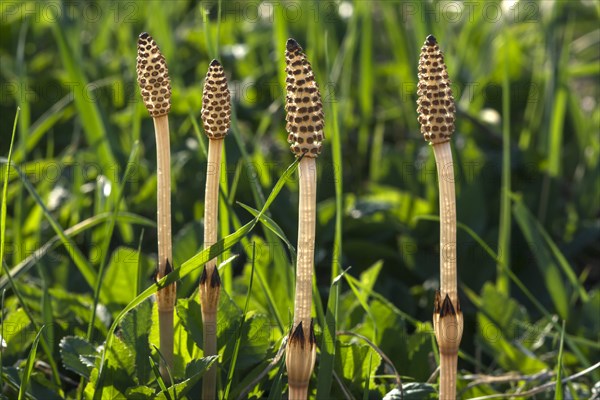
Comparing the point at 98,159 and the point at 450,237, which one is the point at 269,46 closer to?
the point at 98,159

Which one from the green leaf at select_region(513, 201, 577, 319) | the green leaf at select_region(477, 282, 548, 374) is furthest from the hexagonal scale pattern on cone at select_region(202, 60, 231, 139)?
the green leaf at select_region(513, 201, 577, 319)

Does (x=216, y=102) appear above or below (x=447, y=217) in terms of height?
above

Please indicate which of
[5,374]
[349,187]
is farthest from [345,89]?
[5,374]

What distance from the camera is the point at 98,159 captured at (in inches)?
102

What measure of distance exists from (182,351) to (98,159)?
104cm

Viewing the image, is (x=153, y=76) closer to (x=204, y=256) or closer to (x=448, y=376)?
(x=204, y=256)

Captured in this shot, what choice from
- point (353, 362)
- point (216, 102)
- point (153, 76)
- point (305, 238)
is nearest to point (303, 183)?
point (305, 238)

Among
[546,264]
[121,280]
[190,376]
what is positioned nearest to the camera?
[190,376]

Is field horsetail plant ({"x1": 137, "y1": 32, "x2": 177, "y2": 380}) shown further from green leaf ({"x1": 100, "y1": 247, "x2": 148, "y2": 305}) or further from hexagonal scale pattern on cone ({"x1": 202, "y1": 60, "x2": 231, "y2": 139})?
green leaf ({"x1": 100, "y1": 247, "x2": 148, "y2": 305})

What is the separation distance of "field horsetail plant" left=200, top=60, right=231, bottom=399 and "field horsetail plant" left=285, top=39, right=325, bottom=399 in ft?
0.45

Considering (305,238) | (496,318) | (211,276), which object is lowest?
(496,318)

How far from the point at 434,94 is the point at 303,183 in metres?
0.21

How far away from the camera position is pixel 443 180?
1.27 meters

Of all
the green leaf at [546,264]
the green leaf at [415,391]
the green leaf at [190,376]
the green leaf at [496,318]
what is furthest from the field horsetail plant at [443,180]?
the green leaf at [546,264]
